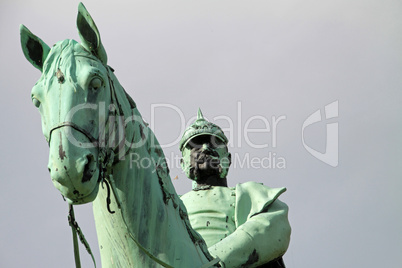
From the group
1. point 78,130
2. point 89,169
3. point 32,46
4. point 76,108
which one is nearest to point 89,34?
point 32,46

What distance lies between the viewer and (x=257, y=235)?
27.6ft

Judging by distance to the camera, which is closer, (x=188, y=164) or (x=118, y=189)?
(x=118, y=189)

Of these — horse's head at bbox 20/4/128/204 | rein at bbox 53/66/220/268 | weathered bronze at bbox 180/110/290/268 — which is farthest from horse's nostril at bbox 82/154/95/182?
weathered bronze at bbox 180/110/290/268

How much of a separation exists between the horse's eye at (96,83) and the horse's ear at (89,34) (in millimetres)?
396

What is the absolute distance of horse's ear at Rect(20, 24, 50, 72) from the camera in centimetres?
688

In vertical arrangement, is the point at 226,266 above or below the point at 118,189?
below

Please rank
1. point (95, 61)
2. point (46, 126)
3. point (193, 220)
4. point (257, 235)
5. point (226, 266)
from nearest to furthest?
point (46, 126), point (95, 61), point (226, 266), point (257, 235), point (193, 220)

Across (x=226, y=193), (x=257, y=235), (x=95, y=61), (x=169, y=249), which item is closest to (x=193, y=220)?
(x=226, y=193)

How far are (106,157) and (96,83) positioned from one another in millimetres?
526

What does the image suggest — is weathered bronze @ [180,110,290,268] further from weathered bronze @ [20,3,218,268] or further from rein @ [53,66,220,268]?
rein @ [53,66,220,268]

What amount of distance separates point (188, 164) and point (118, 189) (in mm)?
3423

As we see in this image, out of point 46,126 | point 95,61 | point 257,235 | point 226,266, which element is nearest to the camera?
point 46,126

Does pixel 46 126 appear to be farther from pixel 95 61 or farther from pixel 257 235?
pixel 257 235

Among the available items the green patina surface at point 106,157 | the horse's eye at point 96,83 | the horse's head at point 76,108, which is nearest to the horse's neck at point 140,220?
the green patina surface at point 106,157
